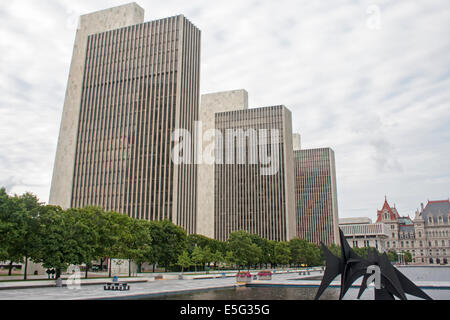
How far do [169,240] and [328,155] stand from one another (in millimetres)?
123086

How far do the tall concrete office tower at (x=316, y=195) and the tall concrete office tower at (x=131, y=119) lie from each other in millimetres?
87201

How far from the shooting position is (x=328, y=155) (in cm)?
17175

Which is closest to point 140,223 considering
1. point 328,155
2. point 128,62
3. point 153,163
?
point 153,163

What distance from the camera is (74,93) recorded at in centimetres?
10544

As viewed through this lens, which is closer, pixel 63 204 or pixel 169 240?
pixel 169 240

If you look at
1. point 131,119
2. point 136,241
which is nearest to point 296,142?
point 131,119

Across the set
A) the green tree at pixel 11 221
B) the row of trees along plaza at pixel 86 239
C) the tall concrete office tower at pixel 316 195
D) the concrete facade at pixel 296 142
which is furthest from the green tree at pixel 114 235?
the concrete facade at pixel 296 142

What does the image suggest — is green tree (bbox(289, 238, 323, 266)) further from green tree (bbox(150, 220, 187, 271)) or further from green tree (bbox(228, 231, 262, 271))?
green tree (bbox(150, 220, 187, 271))

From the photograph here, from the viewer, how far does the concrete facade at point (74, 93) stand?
101 meters

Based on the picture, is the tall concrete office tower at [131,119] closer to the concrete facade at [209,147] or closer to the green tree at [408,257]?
the concrete facade at [209,147]

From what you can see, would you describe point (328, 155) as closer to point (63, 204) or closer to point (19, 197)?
point (63, 204)

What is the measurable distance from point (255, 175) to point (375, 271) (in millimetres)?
118969

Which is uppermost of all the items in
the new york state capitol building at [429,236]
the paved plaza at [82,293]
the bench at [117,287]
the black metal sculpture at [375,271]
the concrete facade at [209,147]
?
the concrete facade at [209,147]

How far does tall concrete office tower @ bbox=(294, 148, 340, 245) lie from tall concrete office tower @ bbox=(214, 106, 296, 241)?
37039 mm
